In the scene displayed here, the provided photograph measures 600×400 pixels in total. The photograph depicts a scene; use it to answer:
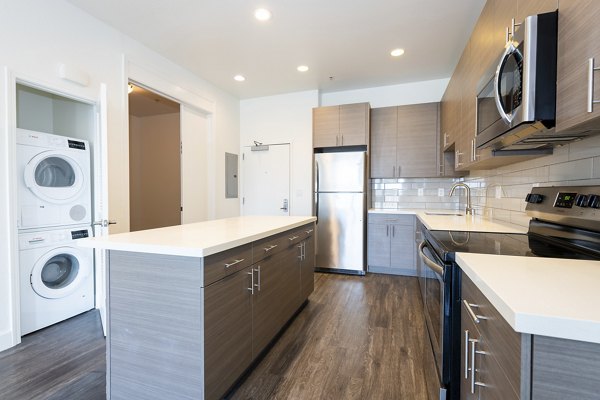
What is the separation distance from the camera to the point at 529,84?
1.08 metres

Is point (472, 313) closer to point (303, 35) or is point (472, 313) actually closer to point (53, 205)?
point (303, 35)

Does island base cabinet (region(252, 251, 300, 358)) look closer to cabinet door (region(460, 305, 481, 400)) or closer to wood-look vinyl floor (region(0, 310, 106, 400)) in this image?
wood-look vinyl floor (region(0, 310, 106, 400))

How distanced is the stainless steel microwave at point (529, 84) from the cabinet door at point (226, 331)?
1.49m

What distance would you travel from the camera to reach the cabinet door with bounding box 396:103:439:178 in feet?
12.5

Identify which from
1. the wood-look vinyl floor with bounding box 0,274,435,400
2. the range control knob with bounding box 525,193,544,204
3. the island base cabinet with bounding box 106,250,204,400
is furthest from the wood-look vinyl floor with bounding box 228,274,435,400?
the range control knob with bounding box 525,193,544,204

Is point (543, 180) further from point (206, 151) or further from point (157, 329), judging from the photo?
point (206, 151)

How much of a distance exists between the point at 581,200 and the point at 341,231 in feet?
9.09

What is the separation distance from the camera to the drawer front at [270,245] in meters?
1.72

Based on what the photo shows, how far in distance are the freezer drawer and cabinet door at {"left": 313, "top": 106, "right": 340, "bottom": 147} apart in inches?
30.8

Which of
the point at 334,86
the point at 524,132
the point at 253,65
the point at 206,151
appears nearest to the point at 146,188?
the point at 206,151

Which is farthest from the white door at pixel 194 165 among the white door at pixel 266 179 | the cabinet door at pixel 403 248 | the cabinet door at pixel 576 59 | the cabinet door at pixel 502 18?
the cabinet door at pixel 576 59

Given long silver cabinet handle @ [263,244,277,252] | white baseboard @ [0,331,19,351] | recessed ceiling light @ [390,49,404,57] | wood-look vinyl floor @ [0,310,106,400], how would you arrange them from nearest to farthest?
1. wood-look vinyl floor @ [0,310,106,400]
2. long silver cabinet handle @ [263,244,277,252]
3. white baseboard @ [0,331,19,351]
4. recessed ceiling light @ [390,49,404,57]

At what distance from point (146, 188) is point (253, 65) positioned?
3.58 m

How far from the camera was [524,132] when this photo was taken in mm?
1241
